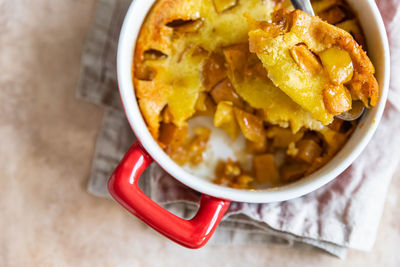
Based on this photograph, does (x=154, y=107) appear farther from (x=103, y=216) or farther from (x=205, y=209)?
(x=103, y=216)

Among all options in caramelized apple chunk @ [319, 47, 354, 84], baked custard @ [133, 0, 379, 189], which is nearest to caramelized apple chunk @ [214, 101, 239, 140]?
baked custard @ [133, 0, 379, 189]

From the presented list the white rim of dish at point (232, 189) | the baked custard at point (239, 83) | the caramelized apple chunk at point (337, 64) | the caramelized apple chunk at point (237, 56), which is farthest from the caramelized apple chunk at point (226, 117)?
the caramelized apple chunk at point (337, 64)

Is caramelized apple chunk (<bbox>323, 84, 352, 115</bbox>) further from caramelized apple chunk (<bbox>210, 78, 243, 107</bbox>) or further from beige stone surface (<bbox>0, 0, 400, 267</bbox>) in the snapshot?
beige stone surface (<bbox>0, 0, 400, 267</bbox>)

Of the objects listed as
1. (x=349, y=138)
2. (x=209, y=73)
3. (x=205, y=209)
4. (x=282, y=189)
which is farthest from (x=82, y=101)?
(x=349, y=138)

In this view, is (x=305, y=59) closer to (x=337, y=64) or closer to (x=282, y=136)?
(x=337, y=64)

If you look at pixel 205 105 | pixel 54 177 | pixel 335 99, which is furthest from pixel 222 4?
pixel 54 177
